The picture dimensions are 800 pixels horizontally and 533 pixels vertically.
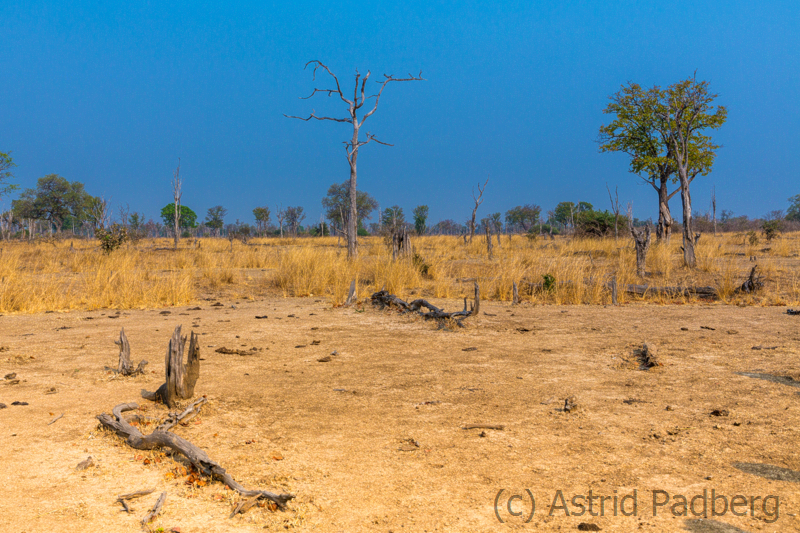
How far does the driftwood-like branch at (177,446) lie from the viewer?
8.12 feet

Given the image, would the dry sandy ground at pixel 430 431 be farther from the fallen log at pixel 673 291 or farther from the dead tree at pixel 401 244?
the dead tree at pixel 401 244

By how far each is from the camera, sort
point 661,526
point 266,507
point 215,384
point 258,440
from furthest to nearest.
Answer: point 215,384 → point 258,440 → point 266,507 → point 661,526

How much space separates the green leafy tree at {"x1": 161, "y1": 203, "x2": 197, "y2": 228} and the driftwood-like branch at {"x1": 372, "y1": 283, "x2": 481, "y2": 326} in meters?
63.4

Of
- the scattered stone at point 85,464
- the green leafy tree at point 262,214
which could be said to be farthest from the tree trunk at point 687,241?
the green leafy tree at point 262,214

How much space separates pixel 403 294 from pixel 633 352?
5.57m

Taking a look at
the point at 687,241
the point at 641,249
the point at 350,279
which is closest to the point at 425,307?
the point at 350,279

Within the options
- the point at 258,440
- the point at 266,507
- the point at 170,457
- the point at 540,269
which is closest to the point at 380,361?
the point at 258,440

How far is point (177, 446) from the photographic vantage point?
287 centimetres

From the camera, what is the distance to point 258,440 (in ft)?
10.9

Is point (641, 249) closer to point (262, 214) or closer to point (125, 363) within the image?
point (125, 363)

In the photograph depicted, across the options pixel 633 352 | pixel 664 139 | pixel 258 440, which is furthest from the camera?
pixel 664 139

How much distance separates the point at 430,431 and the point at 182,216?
69.1 metres

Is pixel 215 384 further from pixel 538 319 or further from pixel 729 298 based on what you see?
pixel 729 298

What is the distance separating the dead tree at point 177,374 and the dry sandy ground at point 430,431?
0.20 meters
